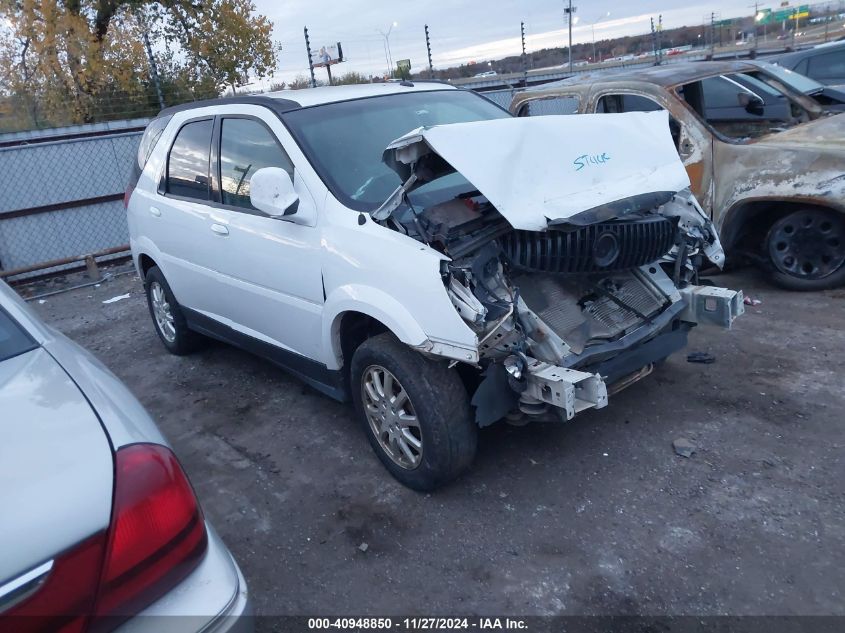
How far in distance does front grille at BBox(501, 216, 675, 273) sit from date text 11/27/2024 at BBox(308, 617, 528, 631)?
1.57 metres

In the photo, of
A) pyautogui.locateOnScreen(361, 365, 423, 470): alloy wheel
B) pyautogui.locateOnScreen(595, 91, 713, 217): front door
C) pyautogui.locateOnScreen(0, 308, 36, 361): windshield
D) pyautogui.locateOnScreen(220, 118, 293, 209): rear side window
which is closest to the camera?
pyautogui.locateOnScreen(0, 308, 36, 361): windshield

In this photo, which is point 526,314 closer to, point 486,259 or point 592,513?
point 486,259

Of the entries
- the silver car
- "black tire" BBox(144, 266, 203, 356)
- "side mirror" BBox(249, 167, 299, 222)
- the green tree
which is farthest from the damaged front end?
the green tree

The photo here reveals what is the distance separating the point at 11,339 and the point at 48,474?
95 centimetres

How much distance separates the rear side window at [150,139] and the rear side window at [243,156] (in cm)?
111

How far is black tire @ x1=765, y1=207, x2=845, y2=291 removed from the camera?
544cm

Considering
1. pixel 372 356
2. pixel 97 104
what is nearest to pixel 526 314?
pixel 372 356

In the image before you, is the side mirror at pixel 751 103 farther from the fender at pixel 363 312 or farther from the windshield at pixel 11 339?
the windshield at pixel 11 339

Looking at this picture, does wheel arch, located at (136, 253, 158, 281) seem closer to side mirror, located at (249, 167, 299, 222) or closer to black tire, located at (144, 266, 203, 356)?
black tire, located at (144, 266, 203, 356)

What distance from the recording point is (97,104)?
1688 centimetres

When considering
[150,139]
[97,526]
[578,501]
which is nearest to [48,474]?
[97,526]

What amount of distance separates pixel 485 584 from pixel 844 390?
A: 2640mm

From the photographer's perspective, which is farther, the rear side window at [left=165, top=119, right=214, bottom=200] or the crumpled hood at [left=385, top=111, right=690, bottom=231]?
the rear side window at [left=165, top=119, right=214, bottom=200]

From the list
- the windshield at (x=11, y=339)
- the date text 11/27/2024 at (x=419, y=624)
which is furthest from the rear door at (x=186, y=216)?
the date text 11/27/2024 at (x=419, y=624)
